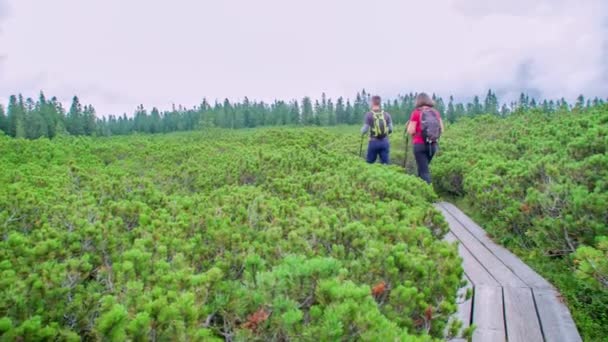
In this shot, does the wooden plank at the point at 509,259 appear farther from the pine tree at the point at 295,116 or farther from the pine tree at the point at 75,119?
the pine tree at the point at 295,116

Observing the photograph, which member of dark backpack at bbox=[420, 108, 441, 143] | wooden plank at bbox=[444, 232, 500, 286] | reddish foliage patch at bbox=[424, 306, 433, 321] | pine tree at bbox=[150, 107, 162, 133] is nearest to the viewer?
reddish foliage patch at bbox=[424, 306, 433, 321]

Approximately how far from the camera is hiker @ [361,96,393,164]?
9930 millimetres

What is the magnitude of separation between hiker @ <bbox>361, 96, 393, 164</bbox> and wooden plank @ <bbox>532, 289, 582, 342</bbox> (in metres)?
5.72

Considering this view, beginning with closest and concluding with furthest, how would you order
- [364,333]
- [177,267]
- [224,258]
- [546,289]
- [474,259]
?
[364,333] < [177,267] < [224,258] < [546,289] < [474,259]

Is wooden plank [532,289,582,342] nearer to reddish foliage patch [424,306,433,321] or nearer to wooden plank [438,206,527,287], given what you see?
wooden plank [438,206,527,287]

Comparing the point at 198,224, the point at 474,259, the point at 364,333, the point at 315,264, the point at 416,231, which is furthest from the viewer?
the point at 474,259

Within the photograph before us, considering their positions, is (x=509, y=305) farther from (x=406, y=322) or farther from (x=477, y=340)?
(x=406, y=322)

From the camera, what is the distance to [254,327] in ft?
8.04

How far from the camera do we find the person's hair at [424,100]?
8930 millimetres

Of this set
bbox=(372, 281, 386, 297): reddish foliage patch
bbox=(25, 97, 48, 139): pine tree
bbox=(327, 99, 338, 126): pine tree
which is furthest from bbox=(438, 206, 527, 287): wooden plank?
bbox=(327, 99, 338, 126): pine tree

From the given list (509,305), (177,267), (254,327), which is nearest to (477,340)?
(509,305)

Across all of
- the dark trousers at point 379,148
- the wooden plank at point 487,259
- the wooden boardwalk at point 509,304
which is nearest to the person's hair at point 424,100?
the dark trousers at point 379,148

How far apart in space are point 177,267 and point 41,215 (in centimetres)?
241

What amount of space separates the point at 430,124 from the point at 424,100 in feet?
1.97
